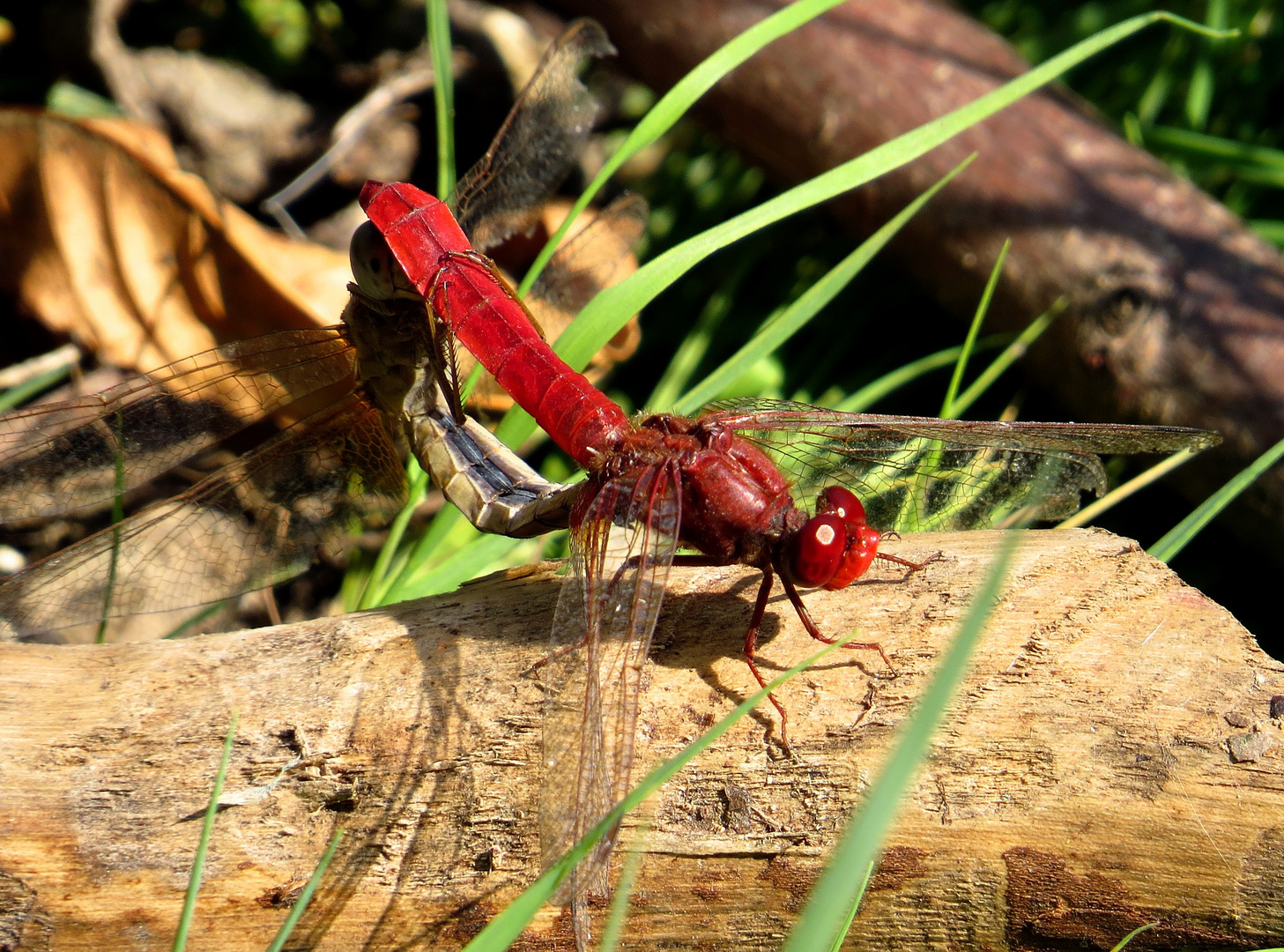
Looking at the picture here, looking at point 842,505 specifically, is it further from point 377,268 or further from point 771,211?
point 377,268

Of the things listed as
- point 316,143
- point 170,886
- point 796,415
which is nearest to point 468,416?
point 796,415

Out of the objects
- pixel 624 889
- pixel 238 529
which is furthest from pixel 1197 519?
pixel 238 529

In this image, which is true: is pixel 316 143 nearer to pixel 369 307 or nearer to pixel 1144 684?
pixel 369 307

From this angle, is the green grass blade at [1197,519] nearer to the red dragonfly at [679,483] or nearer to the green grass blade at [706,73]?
the red dragonfly at [679,483]

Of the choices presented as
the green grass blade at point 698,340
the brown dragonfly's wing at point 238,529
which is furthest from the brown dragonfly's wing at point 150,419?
the green grass blade at point 698,340

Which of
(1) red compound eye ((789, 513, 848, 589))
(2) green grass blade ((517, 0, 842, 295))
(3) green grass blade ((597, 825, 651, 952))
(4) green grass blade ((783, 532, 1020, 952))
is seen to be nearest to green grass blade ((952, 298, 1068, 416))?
(2) green grass blade ((517, 0, 842, 295))
